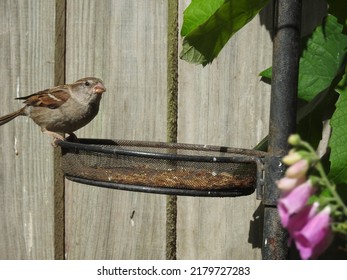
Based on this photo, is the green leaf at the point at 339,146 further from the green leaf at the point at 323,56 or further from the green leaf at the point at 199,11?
the green leaf at the point at 199,11

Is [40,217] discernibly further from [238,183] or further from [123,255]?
[238,183]

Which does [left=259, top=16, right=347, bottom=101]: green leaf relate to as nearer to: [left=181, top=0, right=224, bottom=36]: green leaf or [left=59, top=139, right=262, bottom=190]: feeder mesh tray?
[left=181, top=0, right=224, bottom=36]: green leaf

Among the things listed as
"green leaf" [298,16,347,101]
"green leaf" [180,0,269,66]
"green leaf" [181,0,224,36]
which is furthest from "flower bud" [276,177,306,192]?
"green leaf" [298,16,347,101]

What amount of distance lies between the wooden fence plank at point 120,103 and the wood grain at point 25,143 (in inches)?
3.6

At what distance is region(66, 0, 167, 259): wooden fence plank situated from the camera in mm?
2590

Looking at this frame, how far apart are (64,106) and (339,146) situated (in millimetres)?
1679

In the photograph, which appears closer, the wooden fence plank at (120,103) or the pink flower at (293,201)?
the pink flower at (293,201)

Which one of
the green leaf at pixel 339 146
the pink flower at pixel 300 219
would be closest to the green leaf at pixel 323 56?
the green leaf at pixel 339 146

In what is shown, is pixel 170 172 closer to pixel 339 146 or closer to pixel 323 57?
pixel 339 146

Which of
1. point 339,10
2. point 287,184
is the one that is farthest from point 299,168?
point 339,10

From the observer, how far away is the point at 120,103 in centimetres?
263

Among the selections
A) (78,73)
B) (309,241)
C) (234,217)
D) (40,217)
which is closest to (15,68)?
(78,73)

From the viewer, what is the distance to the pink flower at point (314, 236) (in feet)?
1.88

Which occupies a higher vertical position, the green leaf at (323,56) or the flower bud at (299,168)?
the green leaf at (323,56)
